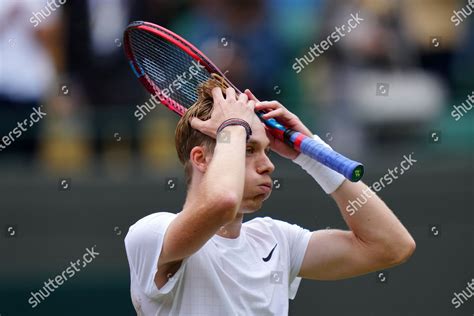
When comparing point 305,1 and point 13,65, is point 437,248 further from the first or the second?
point 13,65

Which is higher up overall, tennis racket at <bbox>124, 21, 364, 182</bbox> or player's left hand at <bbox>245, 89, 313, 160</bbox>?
tennis racket at <bbox>124, 21, 364, 182</bbox>

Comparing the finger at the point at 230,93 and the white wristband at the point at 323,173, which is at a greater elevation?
the finger at the point at 230,93

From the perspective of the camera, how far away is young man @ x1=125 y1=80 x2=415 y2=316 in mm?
3574

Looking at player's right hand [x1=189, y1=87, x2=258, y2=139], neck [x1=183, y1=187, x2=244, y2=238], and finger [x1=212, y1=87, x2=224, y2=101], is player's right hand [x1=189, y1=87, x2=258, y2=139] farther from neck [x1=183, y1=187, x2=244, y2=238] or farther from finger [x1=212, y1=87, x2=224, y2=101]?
neck [x1=183, y1=187, x2=244, y2=238]

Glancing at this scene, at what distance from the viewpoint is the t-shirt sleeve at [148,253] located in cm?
365

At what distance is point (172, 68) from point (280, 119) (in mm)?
709

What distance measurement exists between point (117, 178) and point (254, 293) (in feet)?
13.1
